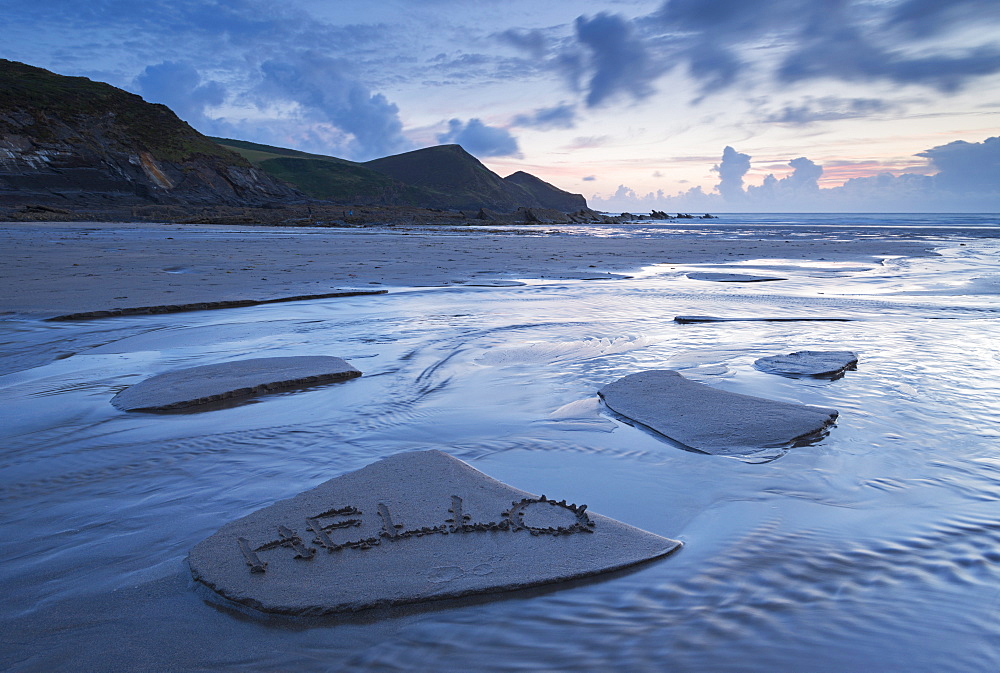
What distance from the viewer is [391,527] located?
201 centimetres

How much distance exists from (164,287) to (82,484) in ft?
20.4

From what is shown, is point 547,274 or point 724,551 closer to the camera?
point 724,551

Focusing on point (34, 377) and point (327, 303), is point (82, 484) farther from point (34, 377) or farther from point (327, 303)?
point (327, 303)

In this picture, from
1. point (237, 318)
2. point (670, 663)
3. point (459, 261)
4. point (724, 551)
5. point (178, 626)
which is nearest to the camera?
point (670, 663)

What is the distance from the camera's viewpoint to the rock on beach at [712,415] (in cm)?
286

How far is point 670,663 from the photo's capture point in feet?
4.62

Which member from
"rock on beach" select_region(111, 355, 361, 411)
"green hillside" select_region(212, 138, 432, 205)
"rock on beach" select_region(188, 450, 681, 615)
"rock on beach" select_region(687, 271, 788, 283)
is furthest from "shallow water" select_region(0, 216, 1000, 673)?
"green hillside" select_region(212, 138, 432, 205)

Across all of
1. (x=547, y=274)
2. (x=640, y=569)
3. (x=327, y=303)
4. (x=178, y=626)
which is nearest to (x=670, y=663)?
(x=640, y=569)

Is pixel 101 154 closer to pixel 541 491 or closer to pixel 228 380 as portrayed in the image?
pixel 228 380

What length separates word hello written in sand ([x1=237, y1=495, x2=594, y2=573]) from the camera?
1.86 meters

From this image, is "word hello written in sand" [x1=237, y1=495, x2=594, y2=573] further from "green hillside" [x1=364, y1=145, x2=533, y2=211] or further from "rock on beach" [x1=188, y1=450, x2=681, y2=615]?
"green hillside" [x1=364, y1=145, x2=533, y2=211]

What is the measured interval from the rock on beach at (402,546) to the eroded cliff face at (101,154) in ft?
141

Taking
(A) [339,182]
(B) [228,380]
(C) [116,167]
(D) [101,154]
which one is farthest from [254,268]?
(A) [339,182]

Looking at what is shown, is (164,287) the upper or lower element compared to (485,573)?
upper
